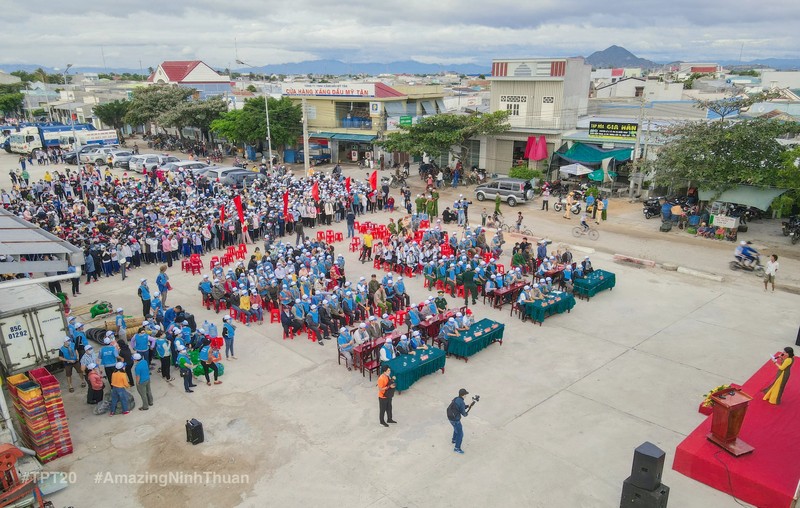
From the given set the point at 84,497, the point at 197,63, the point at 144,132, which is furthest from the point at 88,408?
the point at 197,63

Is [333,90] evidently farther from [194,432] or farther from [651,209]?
[194,432]

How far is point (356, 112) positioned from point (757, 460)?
39760mm

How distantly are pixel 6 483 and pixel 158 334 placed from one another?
17.4ft

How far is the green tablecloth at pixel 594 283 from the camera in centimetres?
1867

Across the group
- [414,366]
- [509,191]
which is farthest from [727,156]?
[414,366]

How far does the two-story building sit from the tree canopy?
608 inches

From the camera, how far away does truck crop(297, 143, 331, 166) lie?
4719cm

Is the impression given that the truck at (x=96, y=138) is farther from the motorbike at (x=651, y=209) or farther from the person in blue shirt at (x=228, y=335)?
the motorbike at (x=651, y=209)

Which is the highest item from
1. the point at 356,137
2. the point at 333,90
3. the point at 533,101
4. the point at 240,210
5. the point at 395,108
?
the point at 333,90

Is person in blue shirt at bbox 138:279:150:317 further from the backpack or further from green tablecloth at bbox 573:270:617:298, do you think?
green tablecloth at bbox 573:270:617:298

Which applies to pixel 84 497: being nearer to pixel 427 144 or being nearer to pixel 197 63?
pixel 427 144

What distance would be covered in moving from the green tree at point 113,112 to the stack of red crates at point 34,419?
2207 inches

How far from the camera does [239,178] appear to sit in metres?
37.0

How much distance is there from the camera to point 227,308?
18.1 meters
